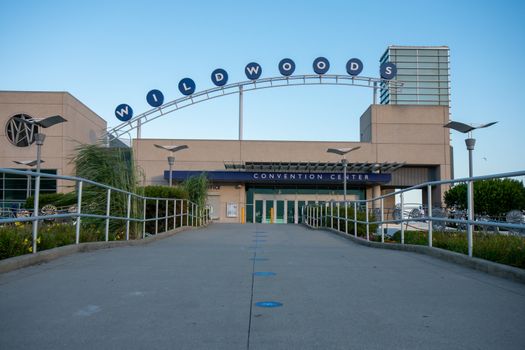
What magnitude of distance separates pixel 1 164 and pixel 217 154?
54.2 ft

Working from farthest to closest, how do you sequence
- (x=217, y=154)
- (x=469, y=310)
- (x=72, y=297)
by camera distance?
(x=217, y=154) → (x=72, y=297) → (x=469, y=310)

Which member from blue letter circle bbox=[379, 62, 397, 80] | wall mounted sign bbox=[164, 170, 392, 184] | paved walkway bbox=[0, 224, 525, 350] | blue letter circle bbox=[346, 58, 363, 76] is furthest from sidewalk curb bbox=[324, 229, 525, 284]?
blue letter circle bbox=[379, 62, 397, 80]

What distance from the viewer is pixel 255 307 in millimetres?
4297

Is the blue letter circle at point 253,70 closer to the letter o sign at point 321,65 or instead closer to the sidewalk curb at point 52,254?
the letter o sign at point 321,65

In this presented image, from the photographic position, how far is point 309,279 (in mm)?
5773

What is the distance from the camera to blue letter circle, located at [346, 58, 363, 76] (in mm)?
44000

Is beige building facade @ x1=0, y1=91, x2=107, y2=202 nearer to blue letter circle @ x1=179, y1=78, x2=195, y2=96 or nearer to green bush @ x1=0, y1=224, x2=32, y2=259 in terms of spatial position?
blue letter circle @ x1=179, y1=78, x2=195, y2=96

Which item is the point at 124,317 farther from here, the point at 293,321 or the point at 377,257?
the point at 377,257

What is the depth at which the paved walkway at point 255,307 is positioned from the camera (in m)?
3.34

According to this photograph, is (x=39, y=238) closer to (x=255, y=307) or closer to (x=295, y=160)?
(x=255, y=307)

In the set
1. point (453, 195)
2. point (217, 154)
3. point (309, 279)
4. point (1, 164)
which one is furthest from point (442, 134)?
point (309, 279)

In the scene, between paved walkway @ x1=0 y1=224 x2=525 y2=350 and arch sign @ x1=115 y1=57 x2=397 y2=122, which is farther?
arch sign @ x1=115 y1=57 x2=397 y2=122

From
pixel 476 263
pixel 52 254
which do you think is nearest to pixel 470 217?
pixel 476 263

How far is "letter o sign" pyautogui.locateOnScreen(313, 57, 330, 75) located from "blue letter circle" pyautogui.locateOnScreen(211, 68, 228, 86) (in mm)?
7425
